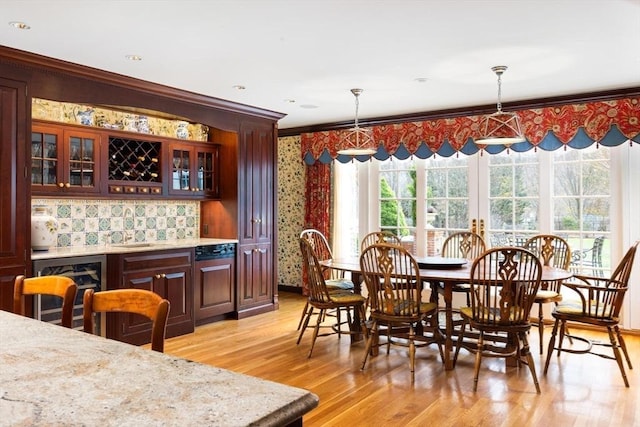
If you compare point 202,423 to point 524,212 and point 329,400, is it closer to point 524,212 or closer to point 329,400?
point 329,400

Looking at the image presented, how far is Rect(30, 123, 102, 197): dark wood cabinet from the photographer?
4.18 meters

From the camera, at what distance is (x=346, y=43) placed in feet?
11.6

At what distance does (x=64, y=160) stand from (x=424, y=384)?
11.6 feet

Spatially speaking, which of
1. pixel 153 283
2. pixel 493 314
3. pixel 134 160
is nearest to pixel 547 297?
pixel 493 314

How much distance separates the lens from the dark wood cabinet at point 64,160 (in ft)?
13.7

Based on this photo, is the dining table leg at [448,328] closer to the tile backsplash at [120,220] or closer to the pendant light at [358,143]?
the pendant light at [358,143]

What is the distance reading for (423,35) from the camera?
3381 mm

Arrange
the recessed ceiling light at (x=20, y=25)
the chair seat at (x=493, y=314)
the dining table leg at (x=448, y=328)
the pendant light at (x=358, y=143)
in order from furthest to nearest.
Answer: the pendant light at (x=358, y=143)
the dining table leg at (x=448, y=328)
the chair seat at (x=493, y=314)
the recessed ceiling light at (x=20, y=25)

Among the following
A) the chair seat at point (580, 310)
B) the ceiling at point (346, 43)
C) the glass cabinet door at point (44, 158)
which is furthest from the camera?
the glass cabinet door at point (44, 158)

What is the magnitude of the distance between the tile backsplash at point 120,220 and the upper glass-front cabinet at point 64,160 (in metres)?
0.33

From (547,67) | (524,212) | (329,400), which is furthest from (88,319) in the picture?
(524,212)

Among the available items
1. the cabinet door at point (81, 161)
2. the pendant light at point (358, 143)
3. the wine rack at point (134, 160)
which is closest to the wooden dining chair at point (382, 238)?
the pendant light at point (358, 143)

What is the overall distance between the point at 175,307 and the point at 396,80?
303cm

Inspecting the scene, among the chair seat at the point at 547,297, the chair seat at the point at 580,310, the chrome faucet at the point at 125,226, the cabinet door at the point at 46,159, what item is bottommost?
the chair seat at the point at 580,310
